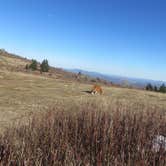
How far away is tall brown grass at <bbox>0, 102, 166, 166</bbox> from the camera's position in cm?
547

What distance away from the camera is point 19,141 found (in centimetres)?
644

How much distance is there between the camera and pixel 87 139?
6.62 metres

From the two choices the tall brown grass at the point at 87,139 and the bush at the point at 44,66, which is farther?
the bush at the point at 44,66

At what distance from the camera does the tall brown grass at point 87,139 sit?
18.0ft

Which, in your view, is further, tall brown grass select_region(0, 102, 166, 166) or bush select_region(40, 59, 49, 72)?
bush select_region(40, 59, 49, 72)

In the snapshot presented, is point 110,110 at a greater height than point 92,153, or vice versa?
point 110,110

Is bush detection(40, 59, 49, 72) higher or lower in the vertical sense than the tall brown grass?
higher

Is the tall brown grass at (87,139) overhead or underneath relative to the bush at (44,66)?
underneath

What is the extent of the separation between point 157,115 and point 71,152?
301cm

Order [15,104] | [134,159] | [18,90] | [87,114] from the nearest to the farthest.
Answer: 1. [134,159]
2. [87,114]
3. [15,104]
4. [18,90]

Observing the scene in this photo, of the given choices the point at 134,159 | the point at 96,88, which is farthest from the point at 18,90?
the point at 134,159

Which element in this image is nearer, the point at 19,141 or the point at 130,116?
the point at 19,141

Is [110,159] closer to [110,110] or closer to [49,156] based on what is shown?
[49,156]

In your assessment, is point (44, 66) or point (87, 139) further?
point (44, 66)
